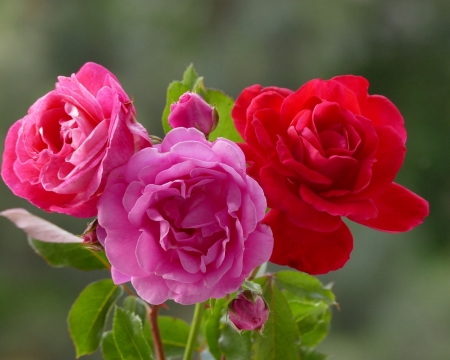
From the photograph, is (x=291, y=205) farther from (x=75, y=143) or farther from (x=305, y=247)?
(x=75, y=143)

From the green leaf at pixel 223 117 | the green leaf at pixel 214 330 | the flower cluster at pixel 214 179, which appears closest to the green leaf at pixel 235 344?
the green leaf at pixel 214 330

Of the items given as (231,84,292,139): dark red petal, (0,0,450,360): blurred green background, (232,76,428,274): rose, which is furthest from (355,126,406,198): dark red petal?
(0,0,450,360): blurred green background

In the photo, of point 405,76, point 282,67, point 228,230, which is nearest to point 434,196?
point 405,76

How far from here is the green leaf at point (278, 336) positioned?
22.6 inches

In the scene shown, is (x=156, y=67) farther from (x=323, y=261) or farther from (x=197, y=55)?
(x=323, y=261)

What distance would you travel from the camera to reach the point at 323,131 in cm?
50

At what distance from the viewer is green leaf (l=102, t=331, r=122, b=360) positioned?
2.08 ft

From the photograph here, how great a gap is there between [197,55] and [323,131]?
1.05 metres

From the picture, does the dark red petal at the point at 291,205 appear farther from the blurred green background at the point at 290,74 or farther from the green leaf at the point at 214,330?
the blurred green background at the point at 290,74

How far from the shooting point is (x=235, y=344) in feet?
1.99

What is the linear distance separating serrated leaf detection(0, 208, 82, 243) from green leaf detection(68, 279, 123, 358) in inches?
2.8

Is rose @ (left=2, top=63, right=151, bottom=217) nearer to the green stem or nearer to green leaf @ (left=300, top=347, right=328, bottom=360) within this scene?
the green stem

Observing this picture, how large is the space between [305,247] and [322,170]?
7 cm

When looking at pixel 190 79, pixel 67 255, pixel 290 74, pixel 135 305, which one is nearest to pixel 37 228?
pixel 67 255
